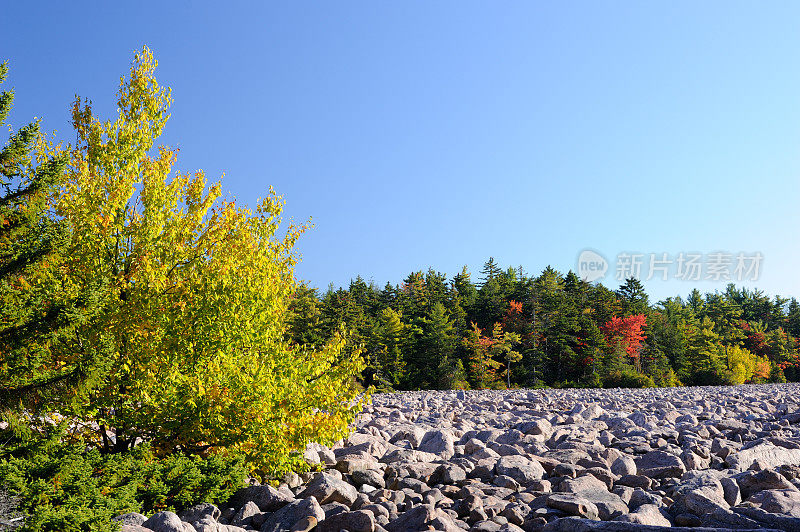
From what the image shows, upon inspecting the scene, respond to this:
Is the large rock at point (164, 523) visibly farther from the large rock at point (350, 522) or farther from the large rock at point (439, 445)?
the large rock at point (439, 445)

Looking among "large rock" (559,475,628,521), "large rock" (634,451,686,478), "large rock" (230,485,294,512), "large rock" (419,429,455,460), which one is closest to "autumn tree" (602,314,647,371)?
"large rock" (419,429,455,460)

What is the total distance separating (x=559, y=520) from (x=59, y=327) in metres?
6.48

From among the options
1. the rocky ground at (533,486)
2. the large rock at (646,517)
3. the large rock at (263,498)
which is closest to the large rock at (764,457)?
the rocky ground at (533,486)

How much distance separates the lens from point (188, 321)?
25.6ft

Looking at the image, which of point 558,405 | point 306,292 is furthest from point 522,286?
point 558,405

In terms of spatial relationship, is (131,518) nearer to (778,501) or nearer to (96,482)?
(96,482)

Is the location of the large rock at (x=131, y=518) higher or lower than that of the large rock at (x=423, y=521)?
lower

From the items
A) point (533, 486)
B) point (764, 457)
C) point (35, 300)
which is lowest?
point (533, 486)

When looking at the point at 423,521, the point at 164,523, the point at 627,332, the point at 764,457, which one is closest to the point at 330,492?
the point at 423,521

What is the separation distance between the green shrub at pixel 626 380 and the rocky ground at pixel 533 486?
3209 centimetres

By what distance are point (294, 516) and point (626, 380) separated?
4194 cm

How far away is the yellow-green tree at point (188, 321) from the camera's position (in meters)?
7.53

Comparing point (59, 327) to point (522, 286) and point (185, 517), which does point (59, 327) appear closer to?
point (185, 517)

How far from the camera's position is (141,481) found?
668cm
